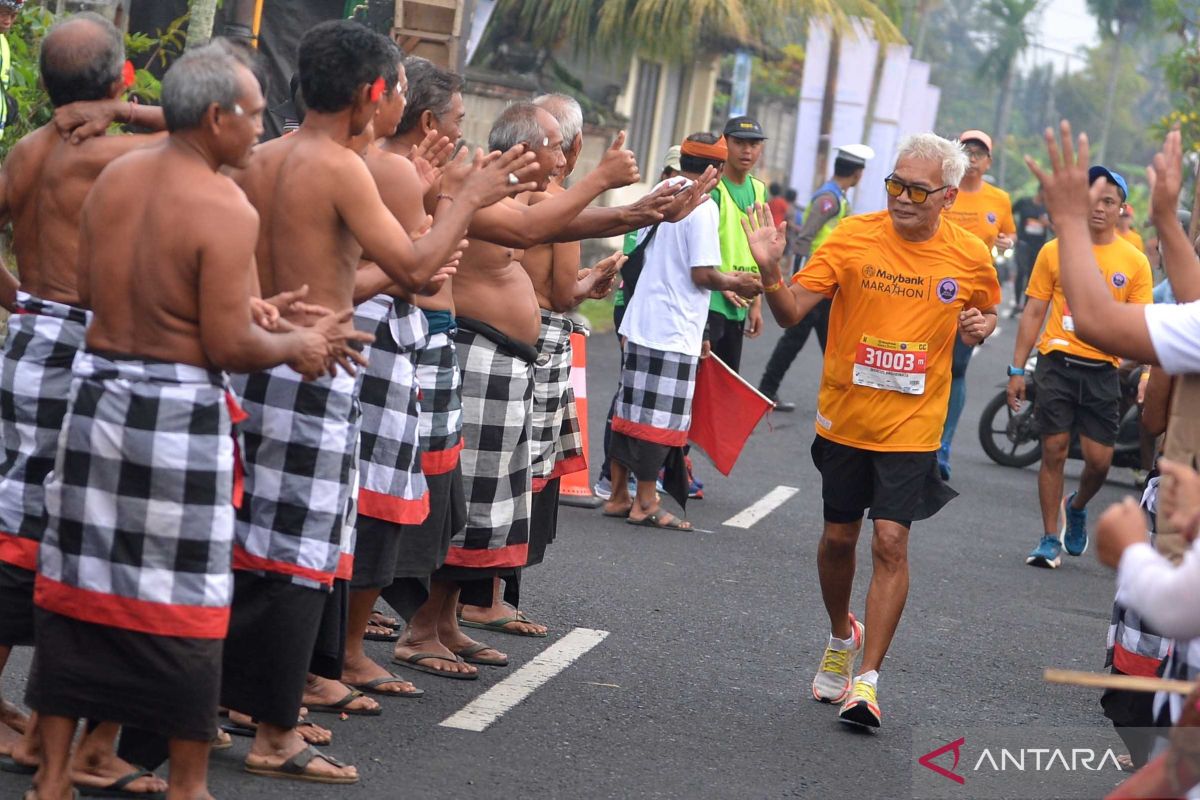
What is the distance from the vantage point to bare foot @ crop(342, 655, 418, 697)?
18.8 feet

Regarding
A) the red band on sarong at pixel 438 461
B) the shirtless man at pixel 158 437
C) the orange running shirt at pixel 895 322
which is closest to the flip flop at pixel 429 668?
the red band on sarong at pixel 438 461

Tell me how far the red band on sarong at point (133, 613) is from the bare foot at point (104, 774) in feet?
1.94

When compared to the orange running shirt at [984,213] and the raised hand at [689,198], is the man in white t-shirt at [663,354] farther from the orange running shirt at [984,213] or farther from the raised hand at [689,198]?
the raised hand at [689,198]

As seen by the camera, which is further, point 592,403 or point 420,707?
point 592,403

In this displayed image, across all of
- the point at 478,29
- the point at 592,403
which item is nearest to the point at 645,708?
the point at 592,403

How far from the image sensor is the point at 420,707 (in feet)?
18.5

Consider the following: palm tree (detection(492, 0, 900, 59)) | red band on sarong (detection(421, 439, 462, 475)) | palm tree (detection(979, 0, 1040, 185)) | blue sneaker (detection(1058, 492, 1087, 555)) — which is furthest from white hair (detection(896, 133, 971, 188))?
palm tree (detection(979, 0, 1040, 185))

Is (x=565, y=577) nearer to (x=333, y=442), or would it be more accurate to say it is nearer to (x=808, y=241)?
(x=333, y=442)

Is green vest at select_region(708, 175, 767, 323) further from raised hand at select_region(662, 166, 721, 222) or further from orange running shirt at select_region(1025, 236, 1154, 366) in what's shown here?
raised hand at select_region(662, 166, 721, 222)

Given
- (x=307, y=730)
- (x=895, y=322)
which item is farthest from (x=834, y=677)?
(x=307, y=730)

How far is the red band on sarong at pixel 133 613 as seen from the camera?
406 cm

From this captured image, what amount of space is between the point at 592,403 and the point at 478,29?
4955 millimetres

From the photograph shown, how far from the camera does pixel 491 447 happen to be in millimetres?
6254

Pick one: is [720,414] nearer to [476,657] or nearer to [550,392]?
[550,392]
